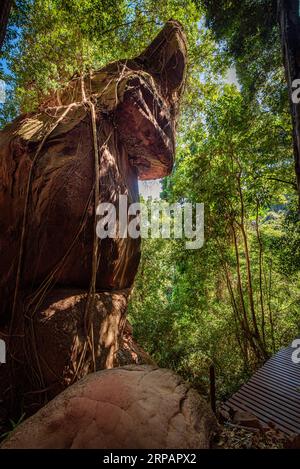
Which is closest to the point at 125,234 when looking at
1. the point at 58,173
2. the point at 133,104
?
the point at 58,173

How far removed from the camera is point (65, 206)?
3.51 m

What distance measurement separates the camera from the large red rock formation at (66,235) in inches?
124

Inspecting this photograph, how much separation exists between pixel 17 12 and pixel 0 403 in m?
6.05

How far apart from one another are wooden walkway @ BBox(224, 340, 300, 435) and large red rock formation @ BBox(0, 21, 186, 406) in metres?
2.43

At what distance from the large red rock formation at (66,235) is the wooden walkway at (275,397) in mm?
2429

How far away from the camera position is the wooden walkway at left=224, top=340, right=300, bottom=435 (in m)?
3.54

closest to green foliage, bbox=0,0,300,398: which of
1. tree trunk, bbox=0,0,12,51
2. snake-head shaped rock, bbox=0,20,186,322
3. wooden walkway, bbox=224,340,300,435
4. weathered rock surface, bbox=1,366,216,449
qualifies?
snake-head shaped rock, bbox=0,20,186,322

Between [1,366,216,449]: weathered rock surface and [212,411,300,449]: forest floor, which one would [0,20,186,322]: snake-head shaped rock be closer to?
[1,366,216,449]: weathered rock surface

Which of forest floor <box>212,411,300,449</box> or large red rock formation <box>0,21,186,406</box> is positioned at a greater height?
large red rock formation <box>0,21,186,406</box>

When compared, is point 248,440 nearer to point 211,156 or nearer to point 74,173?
point 74,173

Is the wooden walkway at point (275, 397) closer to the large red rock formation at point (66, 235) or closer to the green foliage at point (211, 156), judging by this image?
the large red rock formation at point (66, 235)

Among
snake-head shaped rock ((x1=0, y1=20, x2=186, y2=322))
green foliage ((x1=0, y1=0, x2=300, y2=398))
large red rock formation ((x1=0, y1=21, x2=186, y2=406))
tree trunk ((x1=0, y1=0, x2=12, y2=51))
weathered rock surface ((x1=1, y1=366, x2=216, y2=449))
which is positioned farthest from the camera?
green foliage ((x1=0, y1=0, x2=300, y2=398))

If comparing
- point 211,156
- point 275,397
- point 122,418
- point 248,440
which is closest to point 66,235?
point 122,418

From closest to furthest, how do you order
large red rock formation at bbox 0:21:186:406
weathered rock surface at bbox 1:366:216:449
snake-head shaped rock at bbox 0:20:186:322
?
weathered rock surface at bbox 1:366:216:449 → large red rock formation at bbox 0:21:186:406 → snake-head shaped rock at bbox 0:20:186:322
